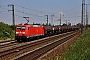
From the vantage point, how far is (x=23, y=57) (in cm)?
1689

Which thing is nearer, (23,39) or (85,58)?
(85,58)

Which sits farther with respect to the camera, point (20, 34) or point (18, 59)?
point (20, 34)

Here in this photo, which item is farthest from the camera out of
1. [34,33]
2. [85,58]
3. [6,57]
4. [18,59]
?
[34,33]

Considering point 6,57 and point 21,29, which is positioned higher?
point 21,29

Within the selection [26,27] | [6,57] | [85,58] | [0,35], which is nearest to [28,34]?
[26,27]

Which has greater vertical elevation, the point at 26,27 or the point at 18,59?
the point at 26,27

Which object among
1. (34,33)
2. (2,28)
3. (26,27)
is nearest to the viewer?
(26,27)

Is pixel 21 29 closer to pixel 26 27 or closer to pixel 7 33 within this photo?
pixel 26 27

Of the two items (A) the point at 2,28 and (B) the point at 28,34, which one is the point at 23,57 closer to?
(B) the point at 28,34

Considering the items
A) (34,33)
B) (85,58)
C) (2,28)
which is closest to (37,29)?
(34,33)

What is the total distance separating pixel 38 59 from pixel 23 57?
1.14 m

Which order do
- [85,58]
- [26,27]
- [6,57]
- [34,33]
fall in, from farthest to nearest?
[34,33], [26,27], [6,57], [85,58]

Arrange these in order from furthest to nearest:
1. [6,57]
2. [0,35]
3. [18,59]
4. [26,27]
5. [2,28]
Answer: [2,28] → [0,35] → [26,27] → [6,57] → [18,59]

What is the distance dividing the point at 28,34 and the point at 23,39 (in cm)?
121
